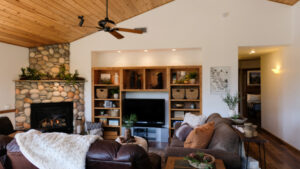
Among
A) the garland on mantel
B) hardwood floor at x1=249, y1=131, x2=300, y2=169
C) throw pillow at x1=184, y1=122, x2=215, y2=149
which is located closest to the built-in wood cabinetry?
the garland on mantel

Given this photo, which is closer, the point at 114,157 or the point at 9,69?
the point at 114,157

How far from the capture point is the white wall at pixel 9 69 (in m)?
4.36

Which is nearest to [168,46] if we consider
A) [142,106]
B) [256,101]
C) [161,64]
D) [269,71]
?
[161,64]

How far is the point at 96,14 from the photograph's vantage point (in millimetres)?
4094

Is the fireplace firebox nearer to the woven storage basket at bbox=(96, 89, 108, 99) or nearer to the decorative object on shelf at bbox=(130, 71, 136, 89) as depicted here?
the woven storage basket at bbox=(96, 89, 108, 99)

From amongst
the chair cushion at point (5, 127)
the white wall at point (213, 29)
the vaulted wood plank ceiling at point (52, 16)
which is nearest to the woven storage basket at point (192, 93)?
the white wall at point (213, 29)

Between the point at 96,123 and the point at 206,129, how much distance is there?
10.9 ft

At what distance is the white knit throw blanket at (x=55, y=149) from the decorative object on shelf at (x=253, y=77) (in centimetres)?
745

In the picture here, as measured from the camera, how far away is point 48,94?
4.93 metres

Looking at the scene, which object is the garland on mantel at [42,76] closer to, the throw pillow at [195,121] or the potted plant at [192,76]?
the potted plant at [192,76]

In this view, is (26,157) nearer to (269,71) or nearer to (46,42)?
(46,42)

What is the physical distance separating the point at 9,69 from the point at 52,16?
2.03 meters

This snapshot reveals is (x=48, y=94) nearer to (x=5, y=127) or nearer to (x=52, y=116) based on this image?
(x=52, y=116)

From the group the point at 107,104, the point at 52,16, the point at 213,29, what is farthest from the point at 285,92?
the point at 52,16
